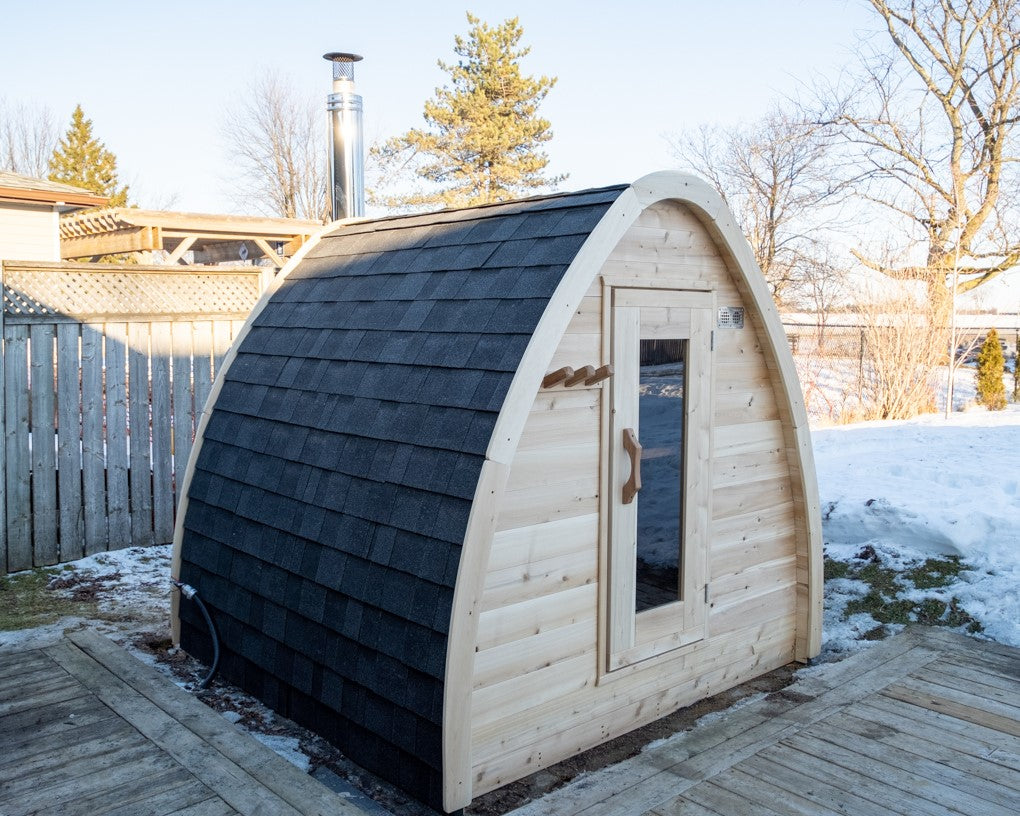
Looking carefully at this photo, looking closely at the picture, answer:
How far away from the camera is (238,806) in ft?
9.29

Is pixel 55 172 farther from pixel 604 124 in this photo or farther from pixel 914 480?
pixel 914 480

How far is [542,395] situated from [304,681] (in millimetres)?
1533

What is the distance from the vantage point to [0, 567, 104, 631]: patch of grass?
5.21 metres

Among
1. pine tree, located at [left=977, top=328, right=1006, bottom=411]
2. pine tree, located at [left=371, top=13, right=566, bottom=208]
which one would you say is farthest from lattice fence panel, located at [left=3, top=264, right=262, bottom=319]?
pine tree, located at [left=371, top=13, right=566, bottom=208]

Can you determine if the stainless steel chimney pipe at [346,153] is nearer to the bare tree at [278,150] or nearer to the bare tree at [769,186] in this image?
the bare tree at [769,186]

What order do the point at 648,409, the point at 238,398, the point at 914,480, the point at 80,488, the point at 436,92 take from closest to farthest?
the point at 648,409 < the point at 238,398 < the point at 80,488 < the point at 914,480 < the point at 436,92

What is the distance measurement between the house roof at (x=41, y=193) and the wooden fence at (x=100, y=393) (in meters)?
6.42

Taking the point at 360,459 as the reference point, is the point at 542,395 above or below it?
above

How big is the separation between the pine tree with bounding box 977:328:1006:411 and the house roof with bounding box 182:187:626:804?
45.0ft

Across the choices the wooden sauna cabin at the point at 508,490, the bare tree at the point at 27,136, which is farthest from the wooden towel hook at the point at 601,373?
the bare tree at the point at 27,136

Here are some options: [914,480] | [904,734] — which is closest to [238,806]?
[904,734]

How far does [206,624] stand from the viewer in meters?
4.41

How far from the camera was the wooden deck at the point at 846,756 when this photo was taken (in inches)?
118

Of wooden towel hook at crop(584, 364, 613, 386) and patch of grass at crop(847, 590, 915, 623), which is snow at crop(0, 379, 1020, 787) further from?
wooden towel hook at crop(584, 364, 613, 386)
